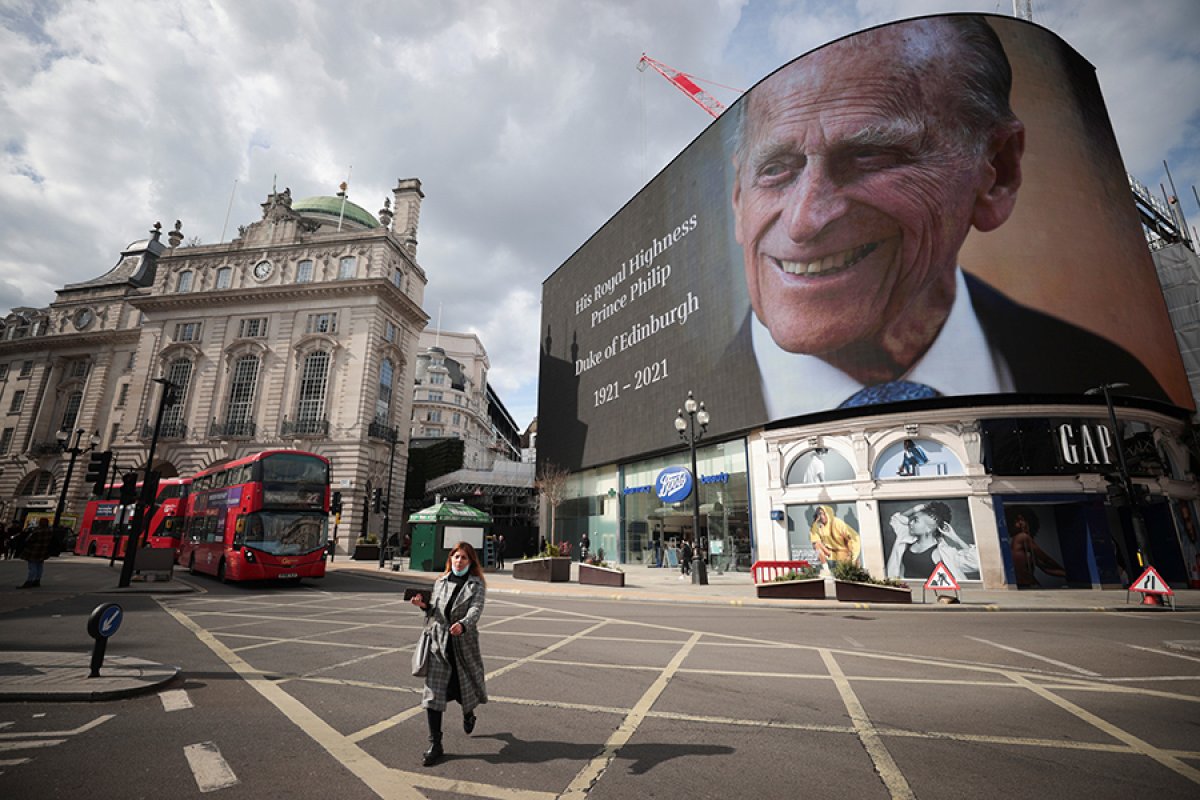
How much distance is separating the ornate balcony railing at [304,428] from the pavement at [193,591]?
16.6m

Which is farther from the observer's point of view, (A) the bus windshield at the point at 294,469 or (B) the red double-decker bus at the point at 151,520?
(B) the red double-decker bus at the point at 151,520

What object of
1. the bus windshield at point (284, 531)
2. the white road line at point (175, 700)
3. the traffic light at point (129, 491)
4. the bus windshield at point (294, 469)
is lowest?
the white road line at point (175, 700)

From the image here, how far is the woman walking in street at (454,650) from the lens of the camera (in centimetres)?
409

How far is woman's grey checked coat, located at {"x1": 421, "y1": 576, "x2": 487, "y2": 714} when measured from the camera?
13.6 feet

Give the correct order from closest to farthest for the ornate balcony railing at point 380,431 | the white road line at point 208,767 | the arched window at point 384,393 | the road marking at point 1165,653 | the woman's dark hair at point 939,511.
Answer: the white road line at point 208,767 < the road marking at point 1165,653 < the woman's dark hair at point 939,511 < the ornate balcony railing at point 380,431 < the arched window at point 384,393

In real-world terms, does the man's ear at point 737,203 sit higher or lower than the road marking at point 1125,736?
higher

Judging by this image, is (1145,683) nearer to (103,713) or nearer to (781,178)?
(103,713)

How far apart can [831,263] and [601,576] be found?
17.7 metres

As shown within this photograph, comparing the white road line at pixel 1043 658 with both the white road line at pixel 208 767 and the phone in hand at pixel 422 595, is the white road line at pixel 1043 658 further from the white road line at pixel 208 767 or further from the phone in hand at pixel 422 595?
the white road line at pixel 208 767

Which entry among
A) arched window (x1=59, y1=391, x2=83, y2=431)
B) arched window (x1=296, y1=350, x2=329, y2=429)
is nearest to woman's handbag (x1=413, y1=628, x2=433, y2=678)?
arched window (x1=296, y1=350, x2=329, y2=429)

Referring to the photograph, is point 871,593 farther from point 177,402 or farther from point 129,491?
point 177,402

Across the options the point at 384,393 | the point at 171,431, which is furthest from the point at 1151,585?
the point at 171,431

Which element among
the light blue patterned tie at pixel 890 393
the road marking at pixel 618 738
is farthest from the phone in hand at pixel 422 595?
the light blue patterned tie at pixel 890 393

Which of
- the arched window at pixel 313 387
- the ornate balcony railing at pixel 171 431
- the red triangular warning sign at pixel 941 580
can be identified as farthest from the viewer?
the ornate balcony railing at pixel 171 431
